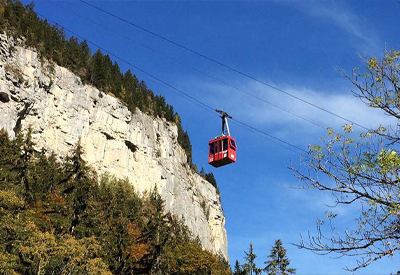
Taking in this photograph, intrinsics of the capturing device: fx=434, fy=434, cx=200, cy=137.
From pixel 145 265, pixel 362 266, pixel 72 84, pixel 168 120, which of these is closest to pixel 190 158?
pixel 168 120

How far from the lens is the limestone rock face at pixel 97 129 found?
205 feet

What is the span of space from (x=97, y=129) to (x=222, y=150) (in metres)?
49.0

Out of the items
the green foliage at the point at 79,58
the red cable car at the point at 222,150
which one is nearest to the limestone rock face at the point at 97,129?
the green foliage at the point at 79,58

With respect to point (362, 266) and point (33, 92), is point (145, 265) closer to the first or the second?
point (33, 92)

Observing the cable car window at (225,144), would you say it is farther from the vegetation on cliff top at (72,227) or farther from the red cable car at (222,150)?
the vegetation on cliff top at (72,227)

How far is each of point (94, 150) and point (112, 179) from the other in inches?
236

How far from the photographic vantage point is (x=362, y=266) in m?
7.68

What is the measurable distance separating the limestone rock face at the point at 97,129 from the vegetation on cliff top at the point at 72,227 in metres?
4.89

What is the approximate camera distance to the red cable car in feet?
109

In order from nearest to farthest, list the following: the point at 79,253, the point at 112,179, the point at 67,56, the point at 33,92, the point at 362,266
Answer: the point at 362,266 < the point at 79,253 < the point at 33,92 < the point at 112,179 < the point at 67,56

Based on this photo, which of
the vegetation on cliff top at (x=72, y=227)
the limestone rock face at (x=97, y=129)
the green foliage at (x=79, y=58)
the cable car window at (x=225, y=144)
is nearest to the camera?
the vegetation on cliff top at (x=72, y=227)

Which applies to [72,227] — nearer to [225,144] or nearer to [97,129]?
[225,144]

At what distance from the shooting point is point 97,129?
256 feet

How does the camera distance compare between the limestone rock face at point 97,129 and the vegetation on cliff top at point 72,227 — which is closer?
the vegetation on cliff top at point 72,227
